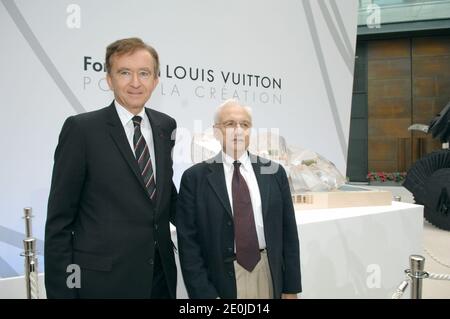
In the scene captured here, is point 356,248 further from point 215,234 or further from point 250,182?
point 215,234

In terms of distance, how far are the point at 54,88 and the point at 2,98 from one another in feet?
0.98

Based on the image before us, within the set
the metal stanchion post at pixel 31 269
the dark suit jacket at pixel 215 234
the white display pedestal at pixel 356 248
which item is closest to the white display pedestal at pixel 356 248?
the white display pedestal at pixel 356 248

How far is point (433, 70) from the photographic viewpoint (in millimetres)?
11180

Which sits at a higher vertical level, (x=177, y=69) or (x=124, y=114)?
(x=177, y=69)

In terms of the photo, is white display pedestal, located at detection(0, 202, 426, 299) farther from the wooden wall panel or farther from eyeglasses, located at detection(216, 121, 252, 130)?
the wooden wall panel

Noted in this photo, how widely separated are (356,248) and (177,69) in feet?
6.04

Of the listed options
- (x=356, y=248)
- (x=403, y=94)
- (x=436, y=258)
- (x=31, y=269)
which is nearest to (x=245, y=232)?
(x=31, y=269)

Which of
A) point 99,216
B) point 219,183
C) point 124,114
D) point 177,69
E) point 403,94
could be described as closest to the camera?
point 99,216

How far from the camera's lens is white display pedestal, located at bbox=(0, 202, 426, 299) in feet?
8.06

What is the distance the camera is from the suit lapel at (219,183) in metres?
1.65

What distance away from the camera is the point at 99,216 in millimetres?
1437
